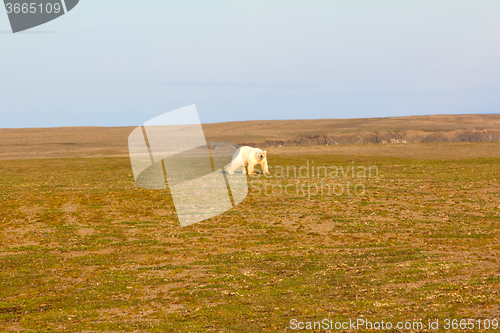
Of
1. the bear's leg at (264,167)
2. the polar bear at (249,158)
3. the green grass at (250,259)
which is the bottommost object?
the green grass at (250,259)

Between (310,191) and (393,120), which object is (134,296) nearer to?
(310,191)

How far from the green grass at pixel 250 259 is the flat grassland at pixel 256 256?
58 mm

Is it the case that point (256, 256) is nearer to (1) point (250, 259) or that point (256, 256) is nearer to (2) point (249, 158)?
(1) point (250, 259)

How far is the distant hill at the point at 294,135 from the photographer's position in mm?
74812

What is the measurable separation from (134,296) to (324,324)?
16.5 feet

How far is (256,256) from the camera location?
617 inches

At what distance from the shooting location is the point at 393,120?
426ft

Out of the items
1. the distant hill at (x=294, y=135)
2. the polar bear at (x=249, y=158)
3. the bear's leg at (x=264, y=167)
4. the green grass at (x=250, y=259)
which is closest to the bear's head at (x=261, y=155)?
the polar bear at (x=249, y=158)

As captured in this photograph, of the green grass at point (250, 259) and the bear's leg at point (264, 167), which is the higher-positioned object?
the bear's leg at point (264, 167)

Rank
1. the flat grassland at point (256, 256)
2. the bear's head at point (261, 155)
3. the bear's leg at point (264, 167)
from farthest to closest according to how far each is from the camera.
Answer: the bear's leg at point (264, 167) → the bear's head at point (261, 155) → the flat grassland at point (256, 256)

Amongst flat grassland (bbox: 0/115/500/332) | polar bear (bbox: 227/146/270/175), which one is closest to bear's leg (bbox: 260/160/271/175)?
polar bear (bbox: 227/146/270/175)

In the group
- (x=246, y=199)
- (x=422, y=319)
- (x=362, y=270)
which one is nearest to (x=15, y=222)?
(x=246, y=199)

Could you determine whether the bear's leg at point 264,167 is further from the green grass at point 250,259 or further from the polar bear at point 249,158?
the green grass at point 250,259

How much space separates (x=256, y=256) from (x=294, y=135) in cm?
8656
